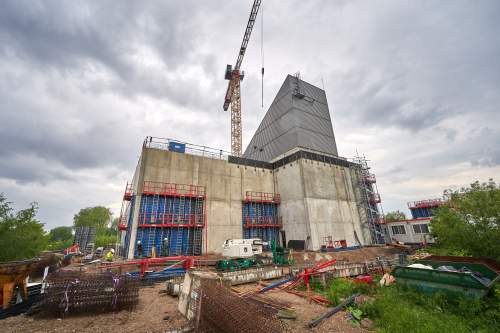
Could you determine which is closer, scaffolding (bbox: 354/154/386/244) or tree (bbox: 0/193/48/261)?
tree (bbox: 0/193/48/261)

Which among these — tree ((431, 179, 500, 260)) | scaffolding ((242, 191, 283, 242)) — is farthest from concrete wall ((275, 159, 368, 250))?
tree ((431, 179, 500, 260))

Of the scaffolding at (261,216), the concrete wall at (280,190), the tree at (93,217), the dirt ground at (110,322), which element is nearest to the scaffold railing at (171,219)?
the concrete wall at (280,190)

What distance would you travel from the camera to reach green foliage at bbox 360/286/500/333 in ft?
22.1

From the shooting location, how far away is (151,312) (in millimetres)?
8320

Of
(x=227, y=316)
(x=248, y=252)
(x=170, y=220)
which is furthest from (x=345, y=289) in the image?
(x=170, y=220)

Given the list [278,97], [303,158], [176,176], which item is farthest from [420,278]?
[278,97]

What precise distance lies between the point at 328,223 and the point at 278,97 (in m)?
24.8

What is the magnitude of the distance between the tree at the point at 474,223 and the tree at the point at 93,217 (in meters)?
82.8

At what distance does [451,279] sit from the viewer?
873 centimetres

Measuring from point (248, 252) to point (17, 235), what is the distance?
17976 mm

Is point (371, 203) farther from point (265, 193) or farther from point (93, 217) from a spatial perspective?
point (93, 217)

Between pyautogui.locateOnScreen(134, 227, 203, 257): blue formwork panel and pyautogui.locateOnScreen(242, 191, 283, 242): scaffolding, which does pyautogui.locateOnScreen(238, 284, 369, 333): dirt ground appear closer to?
pyautogui.locateOnScreen(134, 227, 203, 257): blue formwork panel

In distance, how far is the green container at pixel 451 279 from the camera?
8109mm

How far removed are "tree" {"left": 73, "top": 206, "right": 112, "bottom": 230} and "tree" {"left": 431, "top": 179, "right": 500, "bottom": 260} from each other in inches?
3259
